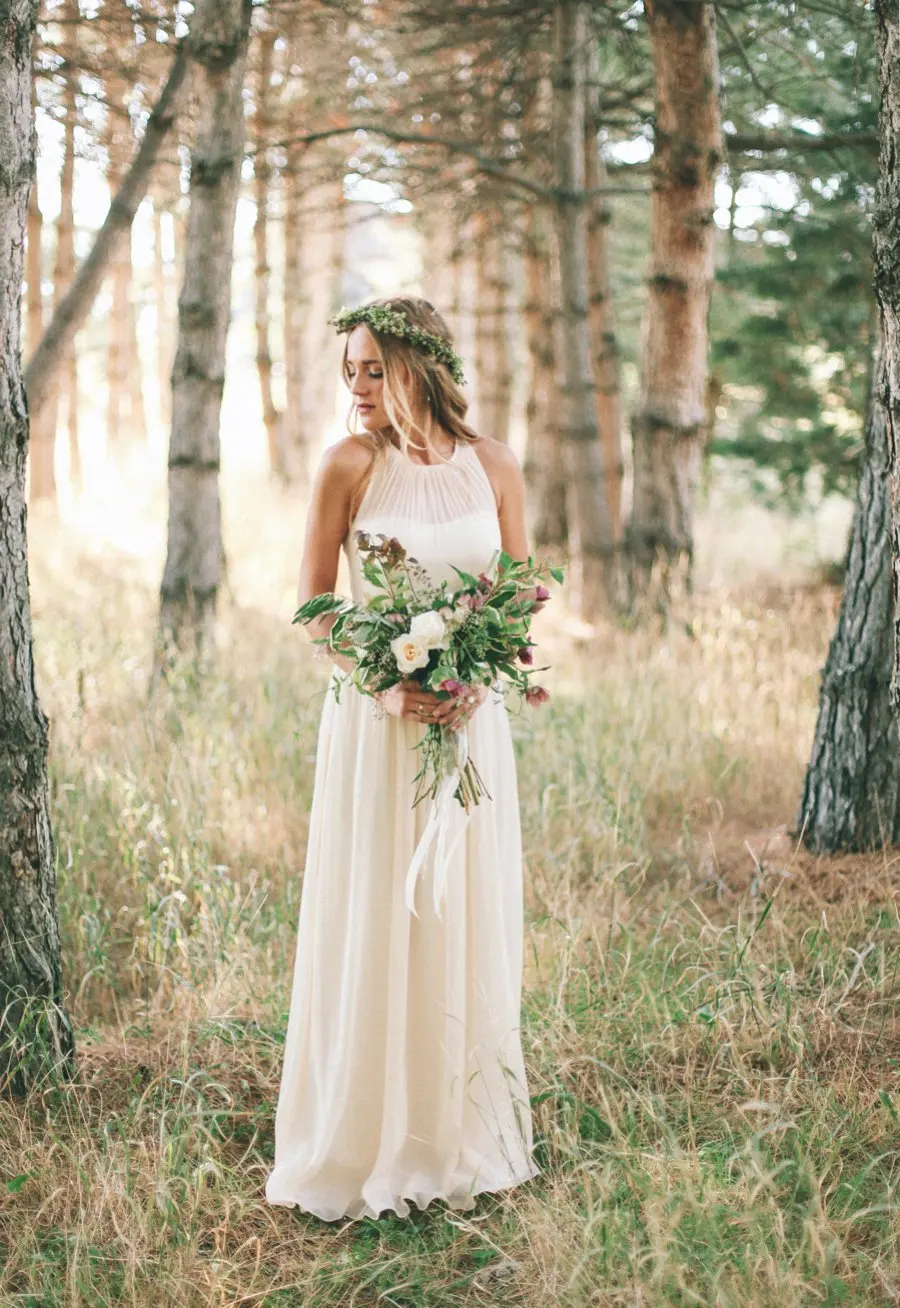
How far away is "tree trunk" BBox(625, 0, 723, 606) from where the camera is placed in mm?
7660

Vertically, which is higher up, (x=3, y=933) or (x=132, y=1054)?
(x=3, y=933)

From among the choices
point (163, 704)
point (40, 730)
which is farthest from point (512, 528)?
point (163, 704)

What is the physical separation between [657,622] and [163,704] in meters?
3.67

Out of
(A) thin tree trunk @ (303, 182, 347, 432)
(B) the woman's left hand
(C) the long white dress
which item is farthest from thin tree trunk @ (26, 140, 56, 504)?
(B) the woman's left hand

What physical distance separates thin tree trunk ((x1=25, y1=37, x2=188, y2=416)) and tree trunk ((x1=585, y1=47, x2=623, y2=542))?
450 centimetres

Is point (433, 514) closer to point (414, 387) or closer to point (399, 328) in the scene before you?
point (414, 387)

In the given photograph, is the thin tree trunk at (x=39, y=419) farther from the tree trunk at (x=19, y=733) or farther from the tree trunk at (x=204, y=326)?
the tree trunk at (x=19, y=733)

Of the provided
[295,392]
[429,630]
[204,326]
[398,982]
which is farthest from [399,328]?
[295,392]

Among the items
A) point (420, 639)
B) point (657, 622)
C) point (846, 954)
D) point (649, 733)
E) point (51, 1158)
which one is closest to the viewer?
point (420, 639)

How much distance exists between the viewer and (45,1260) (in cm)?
281

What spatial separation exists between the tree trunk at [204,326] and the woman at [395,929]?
350 centimetres

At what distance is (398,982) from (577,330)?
6551 millimetres

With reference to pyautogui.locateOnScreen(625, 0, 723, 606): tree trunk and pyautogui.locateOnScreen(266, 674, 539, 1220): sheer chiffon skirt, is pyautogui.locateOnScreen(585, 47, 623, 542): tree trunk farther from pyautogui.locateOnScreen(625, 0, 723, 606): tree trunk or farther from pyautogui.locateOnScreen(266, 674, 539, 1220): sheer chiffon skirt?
pyautogui.locateOnScreen(266, 674, 539, 1220): sheer chiffon skirt

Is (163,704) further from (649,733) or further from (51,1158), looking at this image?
(51,1158)
